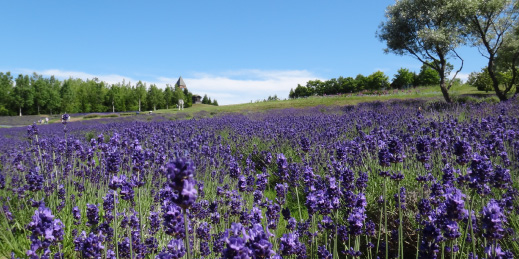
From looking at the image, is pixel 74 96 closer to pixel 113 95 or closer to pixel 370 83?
pixel 113 95

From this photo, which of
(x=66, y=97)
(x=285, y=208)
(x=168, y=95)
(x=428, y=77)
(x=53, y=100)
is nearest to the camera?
(x=285, y=208)

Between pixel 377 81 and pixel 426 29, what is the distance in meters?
42.5

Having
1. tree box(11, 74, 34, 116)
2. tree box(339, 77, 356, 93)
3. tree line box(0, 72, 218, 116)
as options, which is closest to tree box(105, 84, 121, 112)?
tree line box(0, 72, 218, 116)

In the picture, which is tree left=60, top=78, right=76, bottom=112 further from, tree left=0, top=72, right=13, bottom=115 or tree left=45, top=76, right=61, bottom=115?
tree left=0, top=72, right=13, bottom=115

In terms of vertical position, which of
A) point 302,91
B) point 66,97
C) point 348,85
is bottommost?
point 66,97

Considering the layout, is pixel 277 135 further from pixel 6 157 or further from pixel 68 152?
pixel 6 157

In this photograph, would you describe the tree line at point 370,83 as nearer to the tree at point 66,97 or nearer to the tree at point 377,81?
the tree at point 377,81

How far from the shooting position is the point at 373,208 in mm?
3840

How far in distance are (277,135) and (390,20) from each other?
48.7 feet

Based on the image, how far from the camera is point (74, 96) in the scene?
51.4 meters

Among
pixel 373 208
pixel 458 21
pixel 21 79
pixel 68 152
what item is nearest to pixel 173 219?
pixel 373 208

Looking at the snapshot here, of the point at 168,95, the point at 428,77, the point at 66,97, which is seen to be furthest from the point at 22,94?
the point at 428,77

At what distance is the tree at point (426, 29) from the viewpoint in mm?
17359

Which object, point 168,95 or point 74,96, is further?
point 168,95
